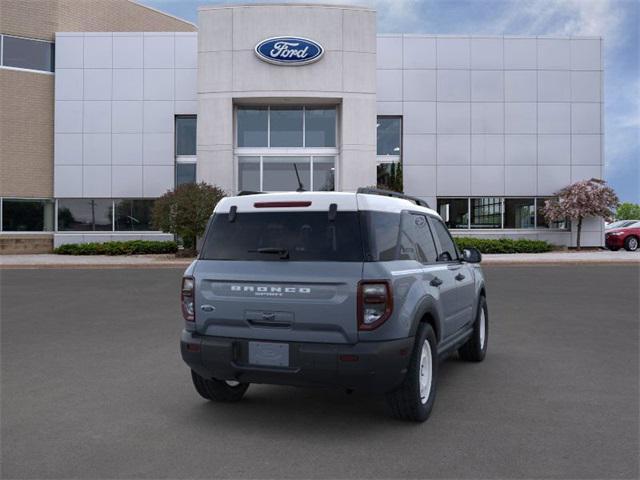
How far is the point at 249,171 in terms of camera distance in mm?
26766

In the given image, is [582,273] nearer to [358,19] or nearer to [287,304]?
[358,19]

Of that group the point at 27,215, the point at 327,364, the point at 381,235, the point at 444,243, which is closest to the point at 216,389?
the point at 327,364

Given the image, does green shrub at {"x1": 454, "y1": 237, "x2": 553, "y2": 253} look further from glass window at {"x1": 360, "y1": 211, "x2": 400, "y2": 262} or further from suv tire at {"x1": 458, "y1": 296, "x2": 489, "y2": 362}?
glass window at {"x1": 360, "y1": 211, "x2": 400, "y2": 262}

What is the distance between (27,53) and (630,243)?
3055cm

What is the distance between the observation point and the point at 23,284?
15469 mm

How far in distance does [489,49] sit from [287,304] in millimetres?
27584

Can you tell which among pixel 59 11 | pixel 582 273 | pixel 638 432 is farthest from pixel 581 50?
pixel 638 432

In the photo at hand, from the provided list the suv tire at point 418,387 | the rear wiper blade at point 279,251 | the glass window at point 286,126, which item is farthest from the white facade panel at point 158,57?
the suv tire at point 418,387

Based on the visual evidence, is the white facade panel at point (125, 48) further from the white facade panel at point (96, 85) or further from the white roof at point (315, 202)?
the white roof at point (315, 202)

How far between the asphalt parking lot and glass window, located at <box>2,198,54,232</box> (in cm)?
2157

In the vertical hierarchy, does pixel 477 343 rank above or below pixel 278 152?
below

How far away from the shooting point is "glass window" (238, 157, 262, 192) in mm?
26750

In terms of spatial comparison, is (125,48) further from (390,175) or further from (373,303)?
(373,303)

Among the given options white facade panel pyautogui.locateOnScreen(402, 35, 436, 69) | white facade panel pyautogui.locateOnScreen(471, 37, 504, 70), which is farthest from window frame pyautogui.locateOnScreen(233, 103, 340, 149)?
white facade panel pyautogui.locateOnScreen(471, 37, 504, 70)
